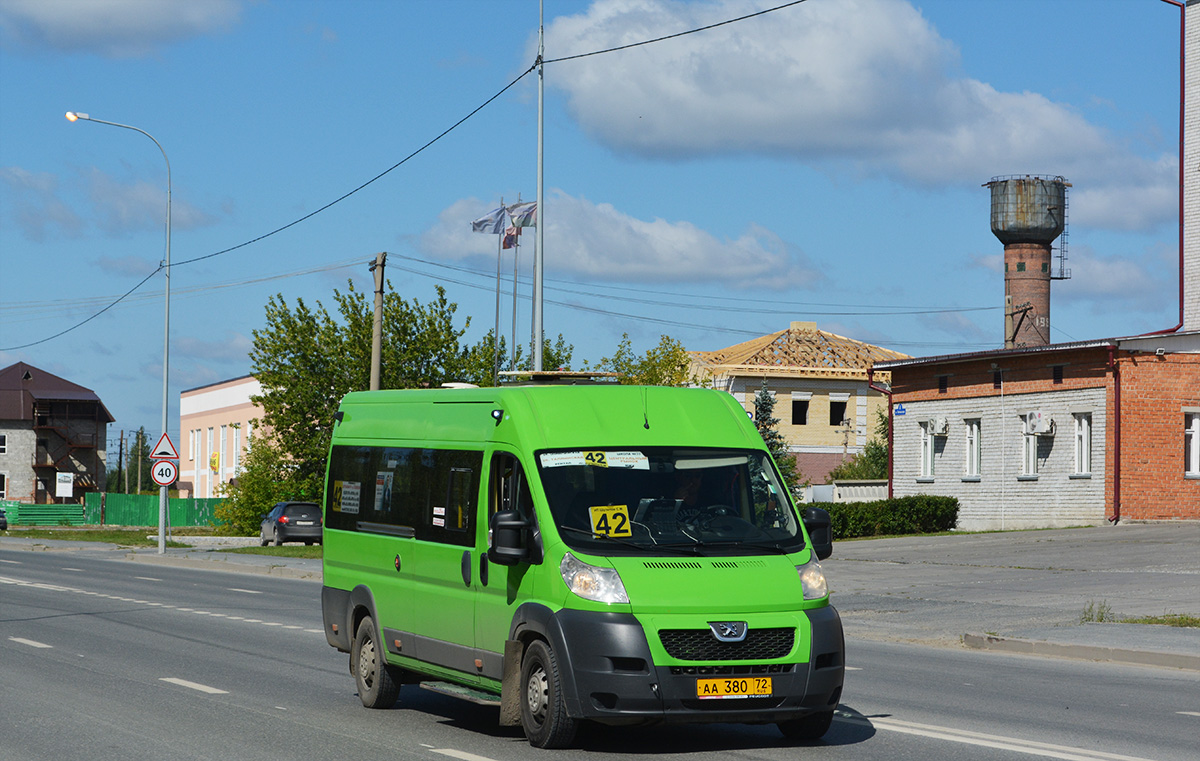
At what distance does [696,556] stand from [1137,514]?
103 feet

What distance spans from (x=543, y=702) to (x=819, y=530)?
2.00 m

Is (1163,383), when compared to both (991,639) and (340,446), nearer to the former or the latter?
(991,639)

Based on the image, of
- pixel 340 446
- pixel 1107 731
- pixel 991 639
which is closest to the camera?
pixel 1107 731

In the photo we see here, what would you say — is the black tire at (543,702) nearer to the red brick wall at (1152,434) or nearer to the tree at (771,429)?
the red brick wall at (1152,434)

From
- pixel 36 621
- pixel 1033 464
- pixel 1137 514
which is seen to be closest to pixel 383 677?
pixel 36 621

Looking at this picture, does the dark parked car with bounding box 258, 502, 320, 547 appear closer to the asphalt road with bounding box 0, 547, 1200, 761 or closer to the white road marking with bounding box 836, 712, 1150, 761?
the asphalt road with bounding box 0, 547, 1200, 761

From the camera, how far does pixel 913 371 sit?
46.1m

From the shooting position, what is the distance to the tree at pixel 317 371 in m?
54.1

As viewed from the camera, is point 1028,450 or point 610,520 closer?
point 610,520

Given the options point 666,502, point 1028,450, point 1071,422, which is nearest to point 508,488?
point 666,502

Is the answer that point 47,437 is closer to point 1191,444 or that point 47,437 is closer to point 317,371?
point 317,371

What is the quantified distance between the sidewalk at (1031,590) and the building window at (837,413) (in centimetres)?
4490

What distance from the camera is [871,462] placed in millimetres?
73312

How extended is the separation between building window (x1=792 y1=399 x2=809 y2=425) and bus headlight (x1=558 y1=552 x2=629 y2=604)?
7125cm
